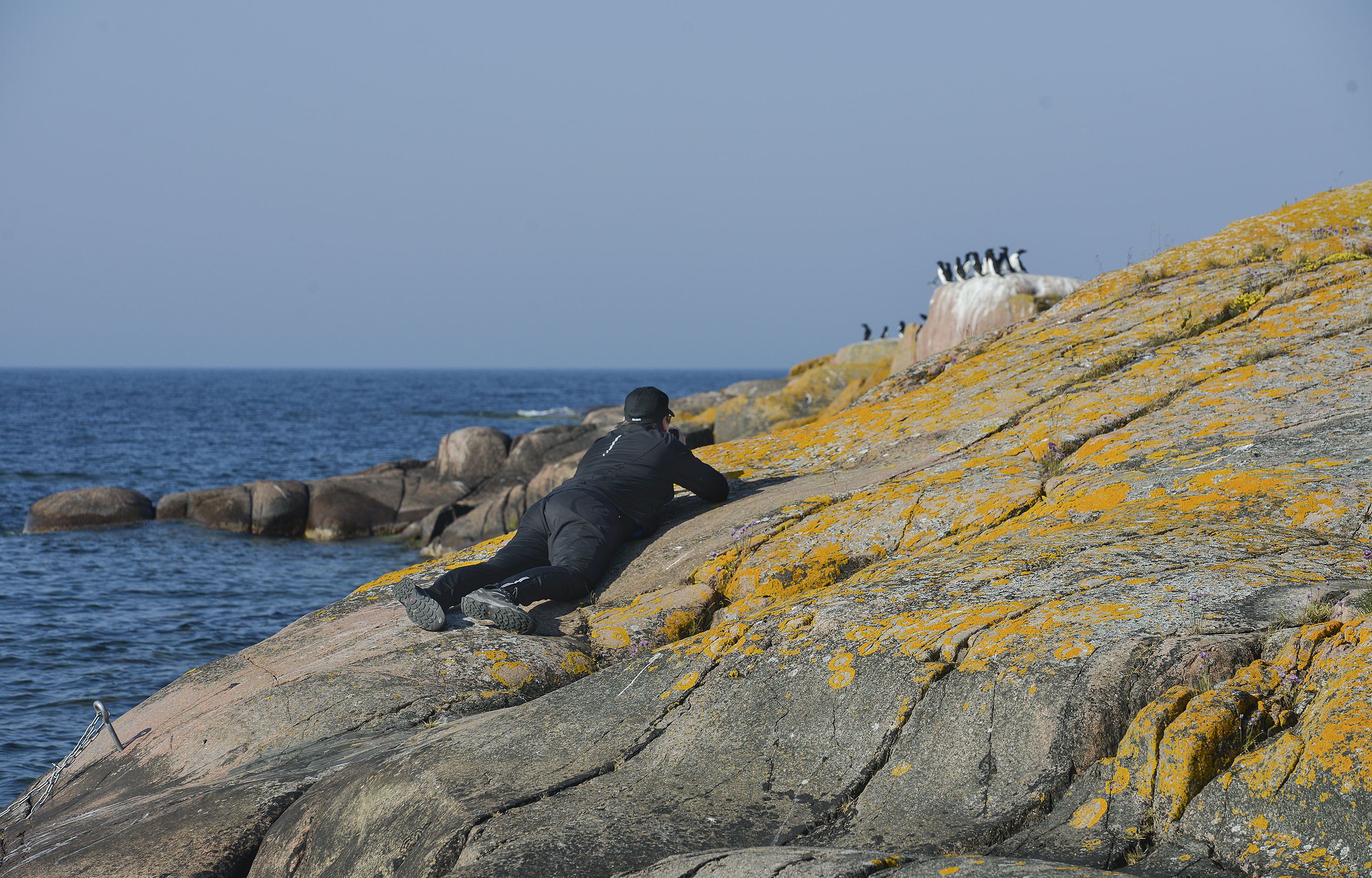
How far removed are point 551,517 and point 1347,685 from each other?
16.2ft

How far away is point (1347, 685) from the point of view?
3.15 m

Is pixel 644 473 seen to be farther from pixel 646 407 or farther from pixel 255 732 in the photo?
pixel 255 732

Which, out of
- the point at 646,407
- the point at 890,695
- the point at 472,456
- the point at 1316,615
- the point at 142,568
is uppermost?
the point at 646,407

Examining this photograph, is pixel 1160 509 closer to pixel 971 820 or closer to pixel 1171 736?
pixel 1171 736

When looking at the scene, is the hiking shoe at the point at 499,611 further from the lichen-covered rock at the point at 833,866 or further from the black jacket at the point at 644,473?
the lichen-covered rock at the point at 833,866

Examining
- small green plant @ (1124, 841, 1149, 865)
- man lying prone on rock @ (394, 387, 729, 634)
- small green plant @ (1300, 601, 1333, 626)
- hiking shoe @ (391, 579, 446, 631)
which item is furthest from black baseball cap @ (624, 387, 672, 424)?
small green plant @ (1124, 841, 1149, 865)

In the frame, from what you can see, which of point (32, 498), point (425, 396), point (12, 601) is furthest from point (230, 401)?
point (12, 601)

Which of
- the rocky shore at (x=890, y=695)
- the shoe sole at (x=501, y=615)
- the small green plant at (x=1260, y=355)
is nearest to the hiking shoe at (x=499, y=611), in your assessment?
the shoe sole at (x=501, y=615)

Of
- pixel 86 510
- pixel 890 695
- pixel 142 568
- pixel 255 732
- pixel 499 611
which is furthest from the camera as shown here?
pixel 86 510

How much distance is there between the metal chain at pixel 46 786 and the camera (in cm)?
532

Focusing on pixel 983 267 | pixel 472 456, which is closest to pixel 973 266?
→ pixel 983 267

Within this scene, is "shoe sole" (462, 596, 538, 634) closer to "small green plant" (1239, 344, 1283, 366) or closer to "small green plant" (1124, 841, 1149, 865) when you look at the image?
"small green plant" (1124, 841, 1149, 865)

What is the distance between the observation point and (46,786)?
551cm

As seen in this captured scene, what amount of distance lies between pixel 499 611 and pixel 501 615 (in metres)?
0.03
